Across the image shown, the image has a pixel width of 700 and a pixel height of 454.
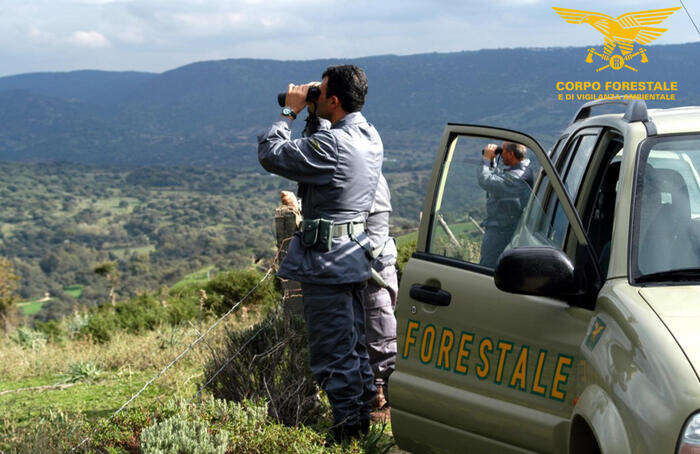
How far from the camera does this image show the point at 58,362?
9.45m

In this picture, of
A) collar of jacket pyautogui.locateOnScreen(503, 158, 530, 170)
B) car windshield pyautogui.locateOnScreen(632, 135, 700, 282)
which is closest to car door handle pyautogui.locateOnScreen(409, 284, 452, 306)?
collar of jacket pyautogui.locateOnScreen(503, 158, 530, 170)

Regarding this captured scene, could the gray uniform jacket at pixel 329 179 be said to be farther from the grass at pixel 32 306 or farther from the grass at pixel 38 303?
the grass at pixel 32 306

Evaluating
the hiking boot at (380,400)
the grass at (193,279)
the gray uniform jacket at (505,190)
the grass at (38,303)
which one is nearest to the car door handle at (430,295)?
the gray uniform jacket at (505,190)

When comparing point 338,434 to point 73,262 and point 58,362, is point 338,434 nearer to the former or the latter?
point 58,362

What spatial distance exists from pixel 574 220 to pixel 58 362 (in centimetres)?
807

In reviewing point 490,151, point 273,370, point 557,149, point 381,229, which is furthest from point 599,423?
point 381,229

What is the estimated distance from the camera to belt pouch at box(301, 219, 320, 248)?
4.34m

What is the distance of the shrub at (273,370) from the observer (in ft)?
15.4

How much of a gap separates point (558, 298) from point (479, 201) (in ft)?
2.43

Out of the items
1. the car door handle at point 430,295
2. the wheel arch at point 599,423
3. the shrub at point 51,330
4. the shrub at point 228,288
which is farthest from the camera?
the shrub at point 51,330

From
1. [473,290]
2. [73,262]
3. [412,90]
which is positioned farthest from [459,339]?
[412,90]

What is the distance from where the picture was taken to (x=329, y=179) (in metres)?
4.36

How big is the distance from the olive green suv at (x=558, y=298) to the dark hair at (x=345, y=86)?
4.00 ft

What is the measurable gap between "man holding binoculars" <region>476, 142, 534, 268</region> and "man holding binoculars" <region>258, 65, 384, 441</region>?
1202 millimetres
